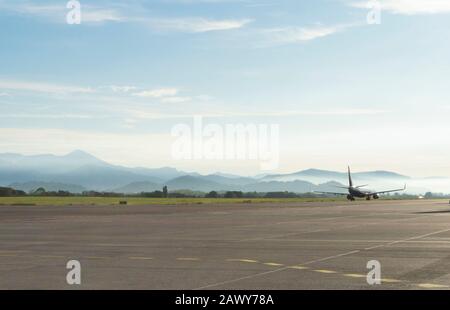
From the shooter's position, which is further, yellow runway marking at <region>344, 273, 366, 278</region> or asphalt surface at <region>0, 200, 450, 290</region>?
yellow runway marking at <region>344, 273, 366, 278</region>

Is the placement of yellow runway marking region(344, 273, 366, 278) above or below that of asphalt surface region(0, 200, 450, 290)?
below

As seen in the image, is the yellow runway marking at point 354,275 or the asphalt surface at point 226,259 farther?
the yellow runway marking at point 354,275

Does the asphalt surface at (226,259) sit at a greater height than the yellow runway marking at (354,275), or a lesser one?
greater

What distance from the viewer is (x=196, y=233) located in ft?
109

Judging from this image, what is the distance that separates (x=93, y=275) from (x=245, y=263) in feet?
15.3

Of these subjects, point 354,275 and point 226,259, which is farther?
point 226,259
